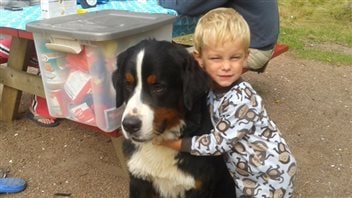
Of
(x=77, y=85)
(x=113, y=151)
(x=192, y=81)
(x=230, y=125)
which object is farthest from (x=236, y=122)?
(x=113, y=151)

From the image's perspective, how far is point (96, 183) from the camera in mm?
3199

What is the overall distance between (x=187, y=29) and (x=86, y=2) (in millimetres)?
835

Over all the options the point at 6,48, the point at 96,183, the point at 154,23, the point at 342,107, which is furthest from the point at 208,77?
the point at 342,107

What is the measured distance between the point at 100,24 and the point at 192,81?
0.83 meters

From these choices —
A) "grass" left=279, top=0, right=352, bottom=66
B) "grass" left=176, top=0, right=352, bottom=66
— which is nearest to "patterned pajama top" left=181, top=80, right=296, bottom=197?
"grass" left=176, top=0, right=352, bottom=66

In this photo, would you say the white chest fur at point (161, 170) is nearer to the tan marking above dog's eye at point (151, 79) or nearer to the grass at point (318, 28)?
the tan marking above dog's eye at point (151, 79)

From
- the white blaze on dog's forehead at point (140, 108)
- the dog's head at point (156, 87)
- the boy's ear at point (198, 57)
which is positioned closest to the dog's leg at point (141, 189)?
the dog's head at point (156, 87)

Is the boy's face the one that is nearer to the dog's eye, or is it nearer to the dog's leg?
the dog's eye

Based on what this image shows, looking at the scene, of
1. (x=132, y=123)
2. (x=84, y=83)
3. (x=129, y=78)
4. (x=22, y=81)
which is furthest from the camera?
(x=22, y=81)

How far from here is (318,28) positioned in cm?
820

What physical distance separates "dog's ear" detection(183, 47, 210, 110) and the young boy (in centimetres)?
9

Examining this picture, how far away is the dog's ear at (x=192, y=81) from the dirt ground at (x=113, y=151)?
119cm

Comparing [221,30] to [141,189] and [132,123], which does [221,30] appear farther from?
[141,189]

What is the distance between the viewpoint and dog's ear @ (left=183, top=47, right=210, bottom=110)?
2137mm
